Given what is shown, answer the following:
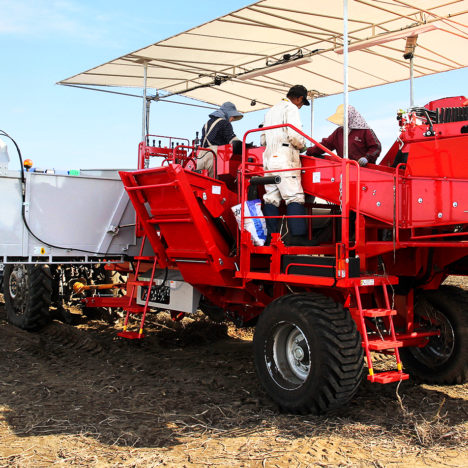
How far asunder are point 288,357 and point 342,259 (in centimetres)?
106

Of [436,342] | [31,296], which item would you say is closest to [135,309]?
[31,296]

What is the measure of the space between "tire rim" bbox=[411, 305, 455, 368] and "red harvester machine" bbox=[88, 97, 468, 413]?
11 millimetres

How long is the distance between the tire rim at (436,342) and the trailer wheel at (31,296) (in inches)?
194

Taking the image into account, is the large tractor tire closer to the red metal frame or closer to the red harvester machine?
the red harvester machine

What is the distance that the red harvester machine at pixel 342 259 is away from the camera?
455cm

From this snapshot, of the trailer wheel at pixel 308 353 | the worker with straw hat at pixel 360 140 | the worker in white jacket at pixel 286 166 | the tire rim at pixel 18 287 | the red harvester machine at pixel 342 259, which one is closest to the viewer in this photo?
the trailer wheel at pixel 308 353

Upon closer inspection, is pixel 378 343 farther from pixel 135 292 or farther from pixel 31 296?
pixel 31 296

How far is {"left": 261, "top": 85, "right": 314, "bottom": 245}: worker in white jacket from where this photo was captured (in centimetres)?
521

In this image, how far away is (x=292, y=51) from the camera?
849 centimetres

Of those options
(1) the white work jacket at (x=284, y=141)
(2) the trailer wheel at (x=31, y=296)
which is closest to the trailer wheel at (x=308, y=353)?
(1) the white work jacket at (x=284, y=141)

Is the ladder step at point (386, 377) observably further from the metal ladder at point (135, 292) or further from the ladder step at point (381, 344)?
the metal ladder at point (135, 292)

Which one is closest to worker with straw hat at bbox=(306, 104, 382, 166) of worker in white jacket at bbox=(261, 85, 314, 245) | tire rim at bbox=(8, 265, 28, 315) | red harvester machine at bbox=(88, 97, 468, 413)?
red harvester machine at bbox=(88, 97, 468, 413)

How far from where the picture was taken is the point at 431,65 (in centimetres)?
848

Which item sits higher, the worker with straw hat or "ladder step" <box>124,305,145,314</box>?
the worker with straw hat
